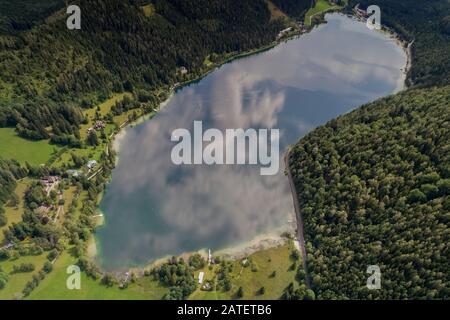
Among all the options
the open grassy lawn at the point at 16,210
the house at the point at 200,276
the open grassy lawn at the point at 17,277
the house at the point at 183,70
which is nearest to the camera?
the open grassy lawn at the point at 17,277

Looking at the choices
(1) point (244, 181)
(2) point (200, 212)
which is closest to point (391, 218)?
(1) point (244, 181)

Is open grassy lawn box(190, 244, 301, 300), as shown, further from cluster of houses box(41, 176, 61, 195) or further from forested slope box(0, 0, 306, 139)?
forested slope box(0, 0, 306, 139)

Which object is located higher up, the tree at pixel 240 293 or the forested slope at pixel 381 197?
the forested slope at pixel 381 197

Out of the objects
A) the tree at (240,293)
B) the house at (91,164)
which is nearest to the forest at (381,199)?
the tree at (240,293)

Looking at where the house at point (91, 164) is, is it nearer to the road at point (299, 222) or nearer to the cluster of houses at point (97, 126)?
the cluster of houses at point (97, 126)

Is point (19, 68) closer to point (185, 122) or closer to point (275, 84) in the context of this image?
point (185, 122)

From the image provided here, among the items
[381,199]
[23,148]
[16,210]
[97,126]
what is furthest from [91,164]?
[381,199]

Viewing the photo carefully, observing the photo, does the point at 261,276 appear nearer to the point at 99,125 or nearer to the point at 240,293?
the point at 240,293
